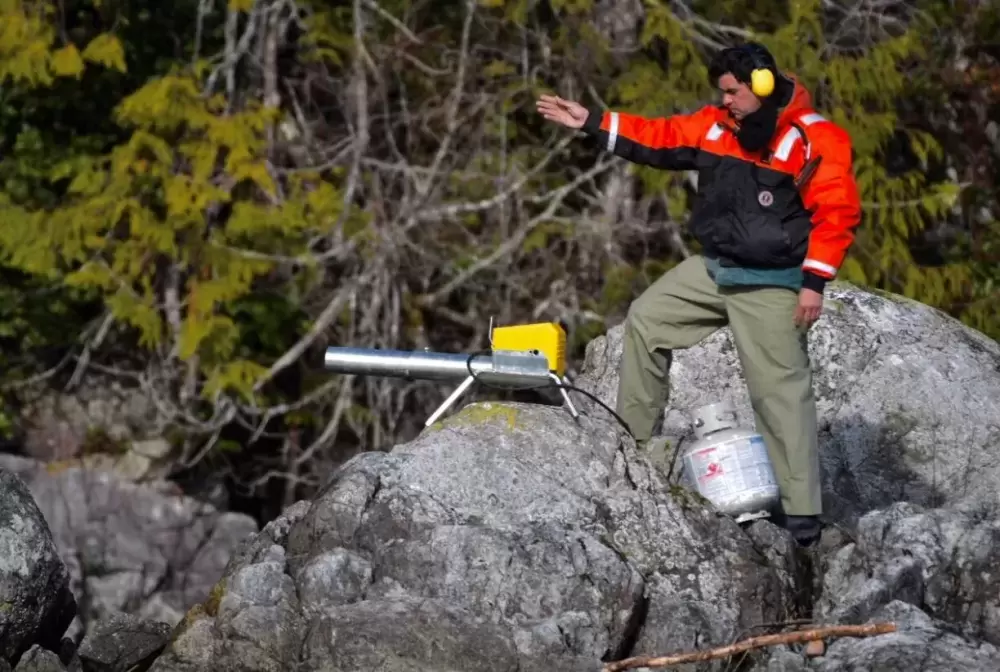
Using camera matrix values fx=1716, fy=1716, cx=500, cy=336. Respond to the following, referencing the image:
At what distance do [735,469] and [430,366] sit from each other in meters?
0.94

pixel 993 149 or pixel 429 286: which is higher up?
pixel 993 149

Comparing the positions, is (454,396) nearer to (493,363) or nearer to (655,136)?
(493,363)

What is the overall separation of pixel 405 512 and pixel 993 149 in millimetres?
6821

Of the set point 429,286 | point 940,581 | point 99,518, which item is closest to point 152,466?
point 99,518

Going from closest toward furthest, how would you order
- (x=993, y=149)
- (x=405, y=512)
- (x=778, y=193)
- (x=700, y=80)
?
1. (x=405, y=512)
2. (x=778, y=193)
3. (x=700, y=80)
4. (x=993, y=149)

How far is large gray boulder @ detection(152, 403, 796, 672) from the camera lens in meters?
4.34

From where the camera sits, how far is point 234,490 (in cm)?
1108

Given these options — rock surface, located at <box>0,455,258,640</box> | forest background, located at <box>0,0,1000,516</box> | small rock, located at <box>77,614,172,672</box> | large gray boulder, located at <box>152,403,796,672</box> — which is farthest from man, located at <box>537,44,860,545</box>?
rock surface, located at <box>0,455,258,640</box>

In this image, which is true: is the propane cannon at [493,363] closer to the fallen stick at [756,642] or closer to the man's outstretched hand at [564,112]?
the man's outstretched hand at [564,112]

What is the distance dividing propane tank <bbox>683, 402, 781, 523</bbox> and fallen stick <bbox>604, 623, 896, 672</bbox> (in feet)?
1.80

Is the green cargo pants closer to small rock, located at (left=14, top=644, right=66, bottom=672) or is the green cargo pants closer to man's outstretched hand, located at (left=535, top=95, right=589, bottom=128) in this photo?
man's outstretched hand, located at (left=535, top=95, right=589, bottom=128)

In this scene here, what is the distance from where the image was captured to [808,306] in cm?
497

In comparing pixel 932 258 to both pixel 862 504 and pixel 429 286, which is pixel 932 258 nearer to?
pixel 429 286

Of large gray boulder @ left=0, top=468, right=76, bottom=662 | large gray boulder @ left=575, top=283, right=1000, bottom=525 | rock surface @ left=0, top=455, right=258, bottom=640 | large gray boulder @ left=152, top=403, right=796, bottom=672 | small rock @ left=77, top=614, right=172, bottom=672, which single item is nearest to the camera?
large gray boulder @ left=152, top=403, right=796, bottom=672
